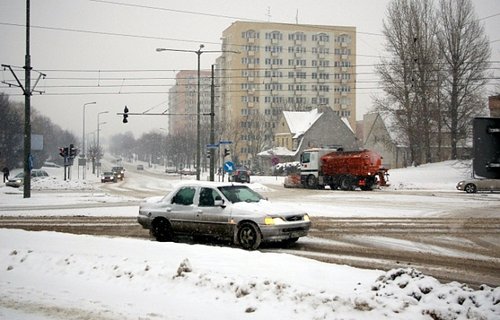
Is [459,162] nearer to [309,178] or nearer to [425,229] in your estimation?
[309,178]

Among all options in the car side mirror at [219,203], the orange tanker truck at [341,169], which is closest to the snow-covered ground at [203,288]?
the car side mirror at [219,203]

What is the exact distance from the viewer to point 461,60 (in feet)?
185

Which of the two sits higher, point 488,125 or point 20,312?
point 488,125

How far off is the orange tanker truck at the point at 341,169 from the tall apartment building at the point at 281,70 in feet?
235

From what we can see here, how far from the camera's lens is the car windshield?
42.6 feet

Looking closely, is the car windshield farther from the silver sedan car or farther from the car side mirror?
the car side mirror

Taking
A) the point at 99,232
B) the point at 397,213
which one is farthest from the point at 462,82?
the point at 99,232

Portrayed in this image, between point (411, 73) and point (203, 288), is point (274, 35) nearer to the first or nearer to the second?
point (411, 73)

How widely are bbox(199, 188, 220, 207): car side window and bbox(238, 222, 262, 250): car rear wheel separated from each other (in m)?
1.14

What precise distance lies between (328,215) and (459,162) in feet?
118

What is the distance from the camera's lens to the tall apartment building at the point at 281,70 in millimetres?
120500

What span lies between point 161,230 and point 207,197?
5.44ft

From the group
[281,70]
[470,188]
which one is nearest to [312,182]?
[470,188]

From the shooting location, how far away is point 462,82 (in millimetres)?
56406
